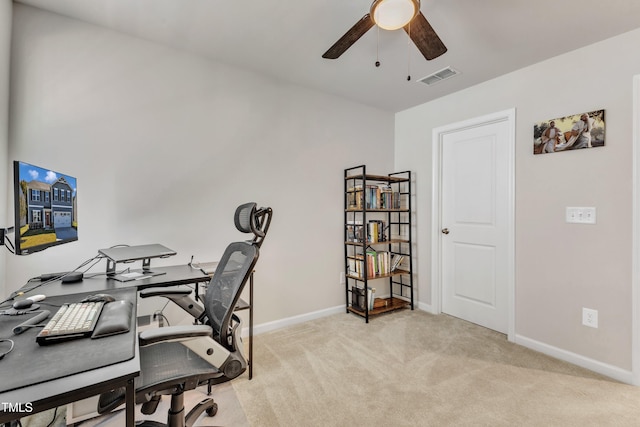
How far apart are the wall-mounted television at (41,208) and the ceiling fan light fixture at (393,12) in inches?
67.6

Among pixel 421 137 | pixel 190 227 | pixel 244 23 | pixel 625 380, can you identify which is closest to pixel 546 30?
pixel 421 137

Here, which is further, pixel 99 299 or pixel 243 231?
pixel 243 231

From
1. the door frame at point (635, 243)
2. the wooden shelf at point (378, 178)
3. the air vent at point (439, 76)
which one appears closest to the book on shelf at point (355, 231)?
the wooden shelf at point (378, 178)

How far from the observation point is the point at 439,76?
2.74 meters

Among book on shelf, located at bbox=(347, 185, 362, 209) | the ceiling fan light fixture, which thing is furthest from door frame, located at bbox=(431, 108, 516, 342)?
the ceiling fan light fixture

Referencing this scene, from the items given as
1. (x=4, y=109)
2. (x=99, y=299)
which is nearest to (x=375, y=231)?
(x=99, y=299)

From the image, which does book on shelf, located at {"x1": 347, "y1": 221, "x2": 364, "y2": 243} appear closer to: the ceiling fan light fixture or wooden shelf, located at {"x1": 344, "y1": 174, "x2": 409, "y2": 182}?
wooden shelf, located at {"x1": 344, "y1": 174, "x2": 409, "y2": 182}

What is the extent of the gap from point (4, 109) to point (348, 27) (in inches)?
87.0

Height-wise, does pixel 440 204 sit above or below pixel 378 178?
below

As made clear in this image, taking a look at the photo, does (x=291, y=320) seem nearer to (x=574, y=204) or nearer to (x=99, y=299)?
(x=99, y=299)

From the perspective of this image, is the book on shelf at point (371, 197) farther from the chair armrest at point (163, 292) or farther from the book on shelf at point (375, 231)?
the chair armrest at point (163, 292)

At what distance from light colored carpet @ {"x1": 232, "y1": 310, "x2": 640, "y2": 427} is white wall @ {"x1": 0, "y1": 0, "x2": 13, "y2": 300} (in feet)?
5.36

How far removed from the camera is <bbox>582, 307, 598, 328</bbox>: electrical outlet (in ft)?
7.04

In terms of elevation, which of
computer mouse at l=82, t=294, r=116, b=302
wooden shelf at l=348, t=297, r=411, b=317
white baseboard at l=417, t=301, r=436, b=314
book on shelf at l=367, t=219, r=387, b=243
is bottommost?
white baseboard at l=417, t=301, r=436, b=314
